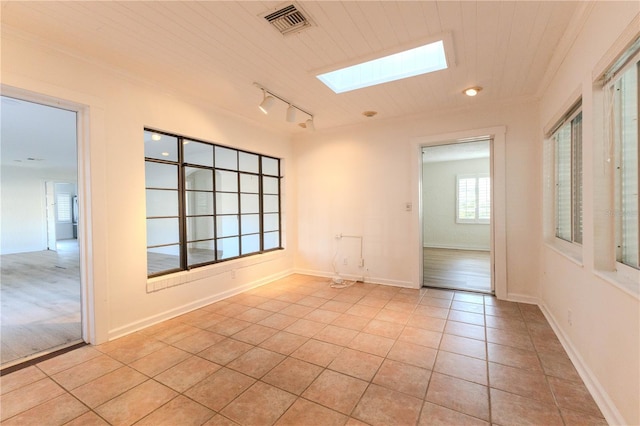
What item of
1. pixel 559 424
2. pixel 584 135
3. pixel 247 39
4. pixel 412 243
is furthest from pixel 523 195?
pixel 247 39

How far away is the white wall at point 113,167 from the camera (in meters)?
2.36

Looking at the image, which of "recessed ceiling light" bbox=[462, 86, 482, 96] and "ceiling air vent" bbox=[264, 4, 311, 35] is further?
"recessed ceiling light" bbox=[462, 86, 482, 96]

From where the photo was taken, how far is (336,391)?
1966 mm

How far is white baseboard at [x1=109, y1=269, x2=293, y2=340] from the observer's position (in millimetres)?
2859

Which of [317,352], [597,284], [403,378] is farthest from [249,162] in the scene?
[597,284]

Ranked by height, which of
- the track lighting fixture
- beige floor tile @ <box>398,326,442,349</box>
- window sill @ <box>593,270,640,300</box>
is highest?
the track lighting fixture

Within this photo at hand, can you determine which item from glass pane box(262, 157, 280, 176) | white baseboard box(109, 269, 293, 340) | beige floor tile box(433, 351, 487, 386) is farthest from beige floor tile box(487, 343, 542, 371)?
glass pane box(262, 157, 280, 176)

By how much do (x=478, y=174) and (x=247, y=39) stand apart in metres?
7.59

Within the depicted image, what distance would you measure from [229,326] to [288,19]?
2934mm

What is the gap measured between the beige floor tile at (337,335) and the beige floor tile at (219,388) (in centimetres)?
Result: 86

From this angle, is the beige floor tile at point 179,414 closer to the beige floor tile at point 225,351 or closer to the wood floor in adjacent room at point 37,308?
the beige floor tile at point 225,351

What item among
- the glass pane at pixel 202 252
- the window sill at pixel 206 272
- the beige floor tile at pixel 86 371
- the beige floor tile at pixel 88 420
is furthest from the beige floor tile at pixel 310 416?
the glass pane at pixel 202 252

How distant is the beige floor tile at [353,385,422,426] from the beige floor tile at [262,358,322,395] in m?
0.43

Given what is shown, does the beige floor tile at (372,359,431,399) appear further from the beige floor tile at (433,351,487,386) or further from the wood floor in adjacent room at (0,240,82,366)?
the wood floor in adjacent room at (0,240,82,366)
